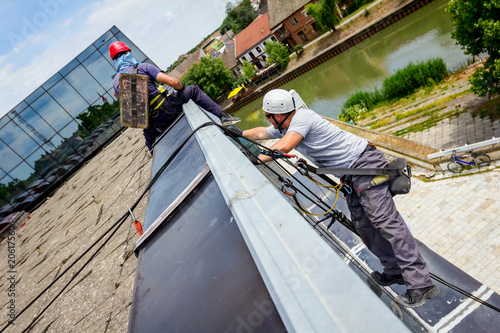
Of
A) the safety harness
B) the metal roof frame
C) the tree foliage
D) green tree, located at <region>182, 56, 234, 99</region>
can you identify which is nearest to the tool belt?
the metal roof frame

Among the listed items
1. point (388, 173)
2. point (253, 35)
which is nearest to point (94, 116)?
point (388, 173)

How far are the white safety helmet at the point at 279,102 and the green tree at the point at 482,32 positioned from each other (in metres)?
12.6

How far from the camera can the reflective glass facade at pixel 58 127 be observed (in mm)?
11406

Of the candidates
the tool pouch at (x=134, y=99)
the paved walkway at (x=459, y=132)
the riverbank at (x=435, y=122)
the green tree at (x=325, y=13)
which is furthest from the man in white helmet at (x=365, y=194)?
the green tree at (x=325, y=13)

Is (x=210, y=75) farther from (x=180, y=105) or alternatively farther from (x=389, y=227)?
(x=389, y=227)

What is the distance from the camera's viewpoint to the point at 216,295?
5.47ft

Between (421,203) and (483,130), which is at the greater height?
(421,203)

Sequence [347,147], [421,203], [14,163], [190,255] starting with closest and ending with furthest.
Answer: [190,255] → [347,147] → [421,203] → [14,163]

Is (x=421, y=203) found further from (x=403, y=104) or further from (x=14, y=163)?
(x=14, y=163)

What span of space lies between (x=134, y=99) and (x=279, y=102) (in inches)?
124

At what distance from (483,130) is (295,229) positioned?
597 inches

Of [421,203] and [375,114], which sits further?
[375,114]

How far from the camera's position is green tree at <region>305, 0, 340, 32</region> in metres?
35.3

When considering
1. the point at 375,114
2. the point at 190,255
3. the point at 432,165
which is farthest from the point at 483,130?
the point at 190,255
